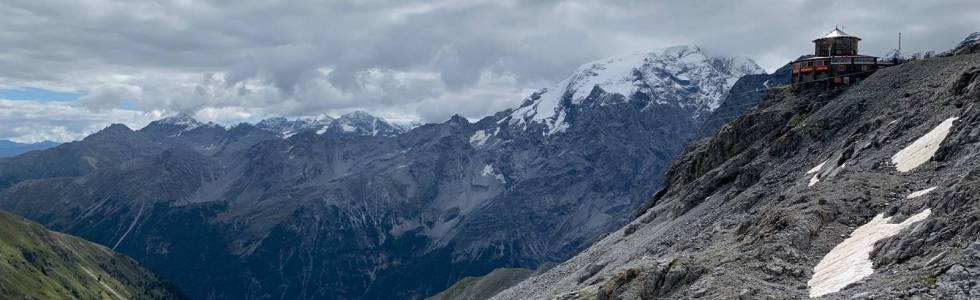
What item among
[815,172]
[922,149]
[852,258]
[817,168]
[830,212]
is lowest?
[852,258]

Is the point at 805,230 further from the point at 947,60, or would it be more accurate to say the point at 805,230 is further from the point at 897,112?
the point at 947,60

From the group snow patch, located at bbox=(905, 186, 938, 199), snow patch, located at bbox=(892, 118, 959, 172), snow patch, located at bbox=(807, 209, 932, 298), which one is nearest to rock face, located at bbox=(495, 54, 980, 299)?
snow patch, located at bbox=(807, 209, 932, 298)

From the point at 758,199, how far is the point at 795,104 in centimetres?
3877

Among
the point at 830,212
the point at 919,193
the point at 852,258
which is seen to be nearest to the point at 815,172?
the point at 830,212

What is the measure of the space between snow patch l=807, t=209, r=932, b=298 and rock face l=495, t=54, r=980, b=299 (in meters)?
0.13

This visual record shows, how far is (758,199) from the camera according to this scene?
282 ft

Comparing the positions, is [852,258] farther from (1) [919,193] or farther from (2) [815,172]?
(2) [815,172]

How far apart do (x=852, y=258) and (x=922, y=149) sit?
945 inches

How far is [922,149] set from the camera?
68.8 meters

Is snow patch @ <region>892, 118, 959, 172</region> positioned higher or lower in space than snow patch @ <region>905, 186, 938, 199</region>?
higher

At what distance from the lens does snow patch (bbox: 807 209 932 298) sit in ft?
151

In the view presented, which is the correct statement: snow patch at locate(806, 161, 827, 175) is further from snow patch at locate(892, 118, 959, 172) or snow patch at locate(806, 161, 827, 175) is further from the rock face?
snow patch at locate(892, 118, 959, 172)

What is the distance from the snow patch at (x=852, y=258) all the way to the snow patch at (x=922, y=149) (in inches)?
484

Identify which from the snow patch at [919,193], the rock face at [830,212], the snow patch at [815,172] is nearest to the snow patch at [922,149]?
the rock face at [830,212]
